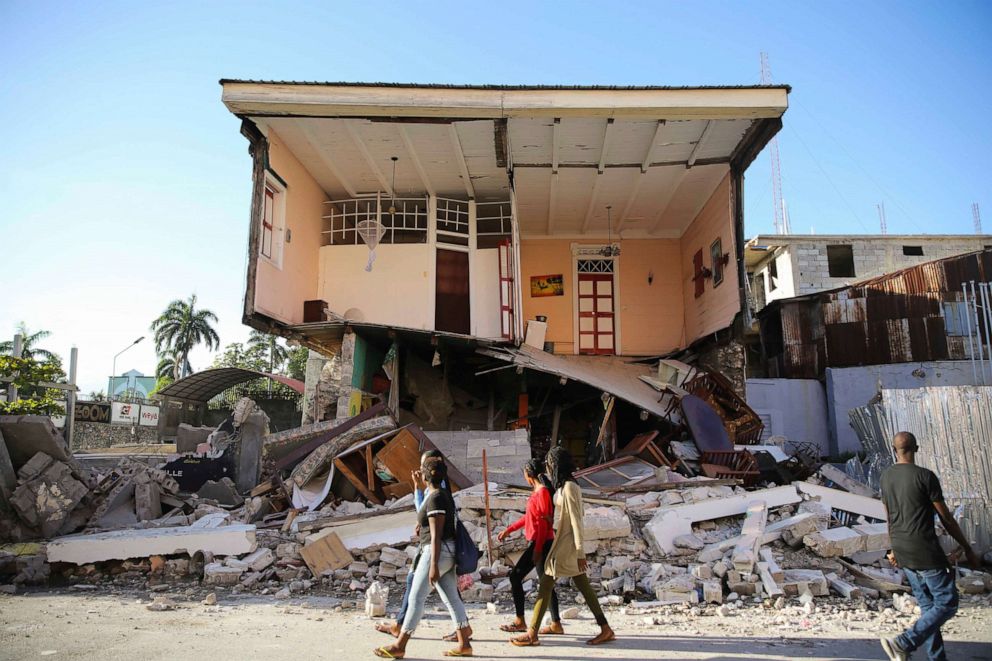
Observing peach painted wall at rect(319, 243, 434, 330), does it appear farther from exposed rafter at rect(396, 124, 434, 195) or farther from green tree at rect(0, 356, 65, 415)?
green tree at rect(0, 356, 65, 415)

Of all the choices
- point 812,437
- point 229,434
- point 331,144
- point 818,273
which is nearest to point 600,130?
point 331,144

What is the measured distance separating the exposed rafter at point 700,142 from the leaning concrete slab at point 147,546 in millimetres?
9974

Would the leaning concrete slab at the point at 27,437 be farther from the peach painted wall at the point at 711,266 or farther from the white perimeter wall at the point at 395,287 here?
the peach painted wall at the point at 711,266

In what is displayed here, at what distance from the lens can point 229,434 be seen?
12.8 m

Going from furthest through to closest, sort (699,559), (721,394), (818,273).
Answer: (818,273) → (721,394) → (699,559)

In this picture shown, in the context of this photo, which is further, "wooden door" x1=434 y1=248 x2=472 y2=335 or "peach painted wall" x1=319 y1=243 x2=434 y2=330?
"wooden door" x1=434 y1=248 x2=472 y2=335

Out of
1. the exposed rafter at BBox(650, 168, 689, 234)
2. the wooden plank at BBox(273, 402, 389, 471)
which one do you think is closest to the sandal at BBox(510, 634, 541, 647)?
the wooden plank at BBox(273, 402, 389, 471)

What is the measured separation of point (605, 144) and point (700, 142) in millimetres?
1786

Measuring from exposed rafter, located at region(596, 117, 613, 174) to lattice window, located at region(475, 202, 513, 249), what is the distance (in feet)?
7.56

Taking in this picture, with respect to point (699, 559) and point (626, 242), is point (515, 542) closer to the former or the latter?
point (699, 559)

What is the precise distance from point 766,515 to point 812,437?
13.0 metres

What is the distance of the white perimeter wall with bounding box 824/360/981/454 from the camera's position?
1853 centimetres

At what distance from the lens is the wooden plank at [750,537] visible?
253 inches

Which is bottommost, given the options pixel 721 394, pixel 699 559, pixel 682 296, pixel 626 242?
pixel 699 559
